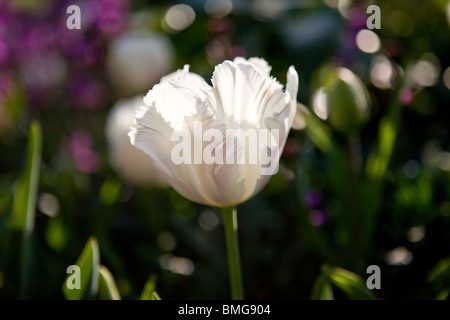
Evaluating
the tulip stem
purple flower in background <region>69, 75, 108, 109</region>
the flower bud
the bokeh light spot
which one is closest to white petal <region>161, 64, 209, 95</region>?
the tulip stem

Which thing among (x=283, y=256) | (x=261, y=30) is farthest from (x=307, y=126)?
(x=261, y=30)

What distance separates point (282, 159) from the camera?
2.93ft

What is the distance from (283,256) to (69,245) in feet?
0.86

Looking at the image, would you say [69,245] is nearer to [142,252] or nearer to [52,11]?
[142,252]

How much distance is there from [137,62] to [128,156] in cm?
32

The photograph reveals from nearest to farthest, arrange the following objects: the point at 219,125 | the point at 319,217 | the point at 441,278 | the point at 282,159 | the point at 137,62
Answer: the point at 219,125
the point at 441,278
the point at 319,217
the point at 282,159
the point at 137,62

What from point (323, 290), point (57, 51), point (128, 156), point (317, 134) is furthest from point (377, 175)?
point (57, 51)

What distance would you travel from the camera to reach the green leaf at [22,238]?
60 cm

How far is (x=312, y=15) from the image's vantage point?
1.01 m

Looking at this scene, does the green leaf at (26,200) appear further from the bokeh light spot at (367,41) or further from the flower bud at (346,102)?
the bokeh light spot at (367,41)

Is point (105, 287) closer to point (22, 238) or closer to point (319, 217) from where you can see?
point (22, 238)

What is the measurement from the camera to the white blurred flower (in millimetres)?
1037

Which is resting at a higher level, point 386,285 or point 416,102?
point 416,102
